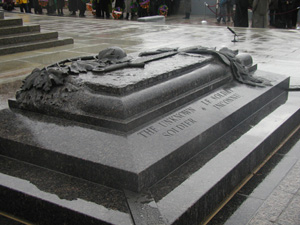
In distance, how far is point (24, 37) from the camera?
8.92 m

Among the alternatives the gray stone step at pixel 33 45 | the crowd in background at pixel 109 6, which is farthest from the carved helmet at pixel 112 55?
the crowd in background at pixel 109 6

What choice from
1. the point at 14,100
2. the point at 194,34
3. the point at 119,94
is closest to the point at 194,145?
the point at 119,94

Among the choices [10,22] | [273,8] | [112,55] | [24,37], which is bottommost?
[24,37]

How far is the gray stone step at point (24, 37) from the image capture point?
334 inches

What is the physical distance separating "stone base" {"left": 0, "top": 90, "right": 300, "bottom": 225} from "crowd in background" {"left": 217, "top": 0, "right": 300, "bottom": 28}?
1080 cm

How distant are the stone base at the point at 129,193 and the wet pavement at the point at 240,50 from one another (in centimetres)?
19

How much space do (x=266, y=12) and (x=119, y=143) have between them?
11807 mm

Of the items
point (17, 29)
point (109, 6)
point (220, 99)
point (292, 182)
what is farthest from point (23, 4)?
point (292, 182)

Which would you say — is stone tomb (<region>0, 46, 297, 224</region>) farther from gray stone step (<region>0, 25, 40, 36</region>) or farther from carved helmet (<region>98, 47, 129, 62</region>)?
gray stone step (<region>0, 25, 40, 36</region>)

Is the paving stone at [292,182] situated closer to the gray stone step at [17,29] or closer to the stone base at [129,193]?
the stone base at [129,193]

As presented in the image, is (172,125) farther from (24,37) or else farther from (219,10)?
(219,10)

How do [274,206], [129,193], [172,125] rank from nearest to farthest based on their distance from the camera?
1. [129,193]
2. [274,206]
3. [172,125]

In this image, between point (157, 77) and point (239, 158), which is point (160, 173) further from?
point (157, 77)

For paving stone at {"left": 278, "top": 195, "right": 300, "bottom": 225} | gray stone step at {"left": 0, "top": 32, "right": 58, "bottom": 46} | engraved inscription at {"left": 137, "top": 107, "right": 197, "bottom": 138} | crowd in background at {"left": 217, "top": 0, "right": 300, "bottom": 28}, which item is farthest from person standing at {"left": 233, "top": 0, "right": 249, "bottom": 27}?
paving stone at {"left": 278, "top": 195, "right": 300, "bottom": 225}
